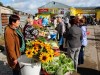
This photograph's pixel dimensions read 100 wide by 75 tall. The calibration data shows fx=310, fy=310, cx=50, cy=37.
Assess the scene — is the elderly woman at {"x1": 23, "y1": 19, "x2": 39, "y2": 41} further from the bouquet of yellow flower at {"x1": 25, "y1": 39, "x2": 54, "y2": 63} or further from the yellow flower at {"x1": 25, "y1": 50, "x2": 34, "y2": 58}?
the yellow flower at {"x1": 25, "y1": 50, "x2": 34, "y2": 58}

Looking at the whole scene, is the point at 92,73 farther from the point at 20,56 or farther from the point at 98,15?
the point at 98,15

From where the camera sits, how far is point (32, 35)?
9.34 metres

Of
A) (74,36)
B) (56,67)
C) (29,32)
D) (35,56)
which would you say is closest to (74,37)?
(74,36)

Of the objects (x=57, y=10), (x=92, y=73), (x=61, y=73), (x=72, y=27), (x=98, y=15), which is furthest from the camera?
(x=98, y=15)

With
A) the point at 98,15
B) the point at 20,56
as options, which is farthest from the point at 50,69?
the point at 98,15

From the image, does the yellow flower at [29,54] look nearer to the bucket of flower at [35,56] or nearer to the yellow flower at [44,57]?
the bucket of flower at [35,56]

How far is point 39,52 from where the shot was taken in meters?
6.37

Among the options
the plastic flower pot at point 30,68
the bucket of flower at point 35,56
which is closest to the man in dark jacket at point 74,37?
the bucket of flower at point 35,56

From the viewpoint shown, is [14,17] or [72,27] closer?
[14,17]

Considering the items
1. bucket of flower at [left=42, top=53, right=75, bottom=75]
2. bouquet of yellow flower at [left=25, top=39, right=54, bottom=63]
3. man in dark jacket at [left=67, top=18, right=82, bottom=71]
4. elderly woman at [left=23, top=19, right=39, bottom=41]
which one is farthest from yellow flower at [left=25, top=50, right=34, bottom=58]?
elderly woman at [left=23, top=19, right=39, bottom=41]

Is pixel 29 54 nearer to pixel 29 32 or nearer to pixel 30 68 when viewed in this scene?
pixel 30 68

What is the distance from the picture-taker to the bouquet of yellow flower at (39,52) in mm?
6246

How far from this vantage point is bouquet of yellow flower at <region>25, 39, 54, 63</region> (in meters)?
6.25

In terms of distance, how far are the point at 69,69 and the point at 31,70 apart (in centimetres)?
80
